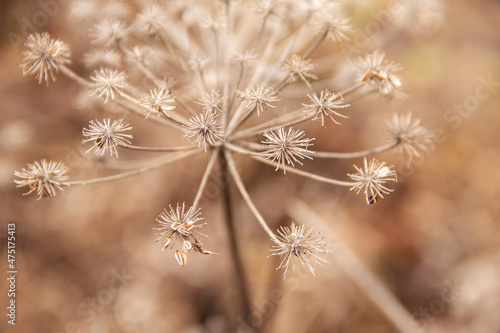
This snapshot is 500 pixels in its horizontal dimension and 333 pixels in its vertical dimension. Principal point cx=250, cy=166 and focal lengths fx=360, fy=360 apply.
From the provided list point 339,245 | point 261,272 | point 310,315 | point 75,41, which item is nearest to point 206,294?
point 261,272

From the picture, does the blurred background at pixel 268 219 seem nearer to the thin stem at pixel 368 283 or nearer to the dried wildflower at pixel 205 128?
the thin stem at pixel 368 283

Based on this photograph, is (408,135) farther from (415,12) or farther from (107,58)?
(107,58)

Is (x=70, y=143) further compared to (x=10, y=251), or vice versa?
(x=70, y=143)

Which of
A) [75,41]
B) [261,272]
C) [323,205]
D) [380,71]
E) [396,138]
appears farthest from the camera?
[75,41]

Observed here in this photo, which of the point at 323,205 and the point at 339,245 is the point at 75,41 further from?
the point at 339,245

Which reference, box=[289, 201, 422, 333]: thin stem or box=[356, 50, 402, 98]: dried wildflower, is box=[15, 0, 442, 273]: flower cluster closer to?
box=[356, 50, 402, 98]: dried wildflower

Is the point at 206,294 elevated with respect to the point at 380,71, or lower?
lower

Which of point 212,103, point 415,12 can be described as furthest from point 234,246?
point 415,12
